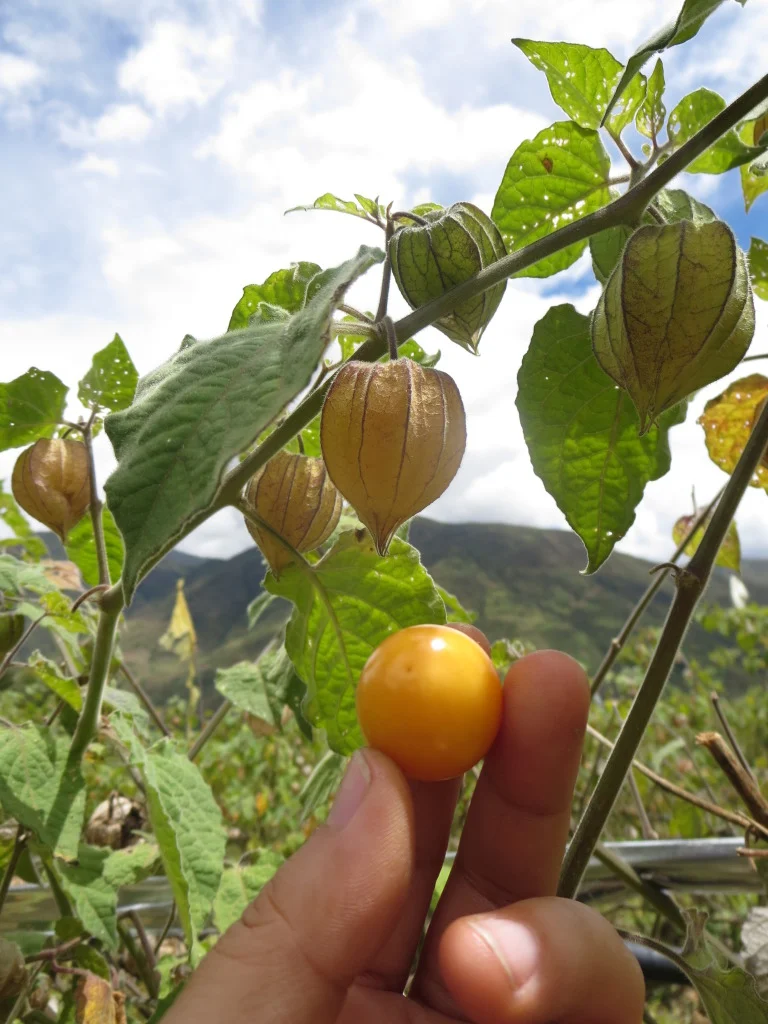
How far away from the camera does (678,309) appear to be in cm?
73

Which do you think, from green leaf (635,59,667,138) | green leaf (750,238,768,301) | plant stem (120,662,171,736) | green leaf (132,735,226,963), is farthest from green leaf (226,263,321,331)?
plant stem (120,662,171,736)

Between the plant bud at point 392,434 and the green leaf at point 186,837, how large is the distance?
0.59 metres

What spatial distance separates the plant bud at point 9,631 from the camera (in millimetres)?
1305

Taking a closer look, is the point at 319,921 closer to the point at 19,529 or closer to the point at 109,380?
the point at 109,380

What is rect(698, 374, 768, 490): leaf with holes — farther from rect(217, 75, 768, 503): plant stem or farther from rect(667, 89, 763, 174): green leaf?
rect(217, 75, 768, 503): plant stem

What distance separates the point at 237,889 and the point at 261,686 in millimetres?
402

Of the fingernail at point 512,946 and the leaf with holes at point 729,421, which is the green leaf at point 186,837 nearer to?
the fingernail at point 512,946

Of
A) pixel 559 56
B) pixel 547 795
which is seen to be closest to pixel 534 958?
pixel 547 795

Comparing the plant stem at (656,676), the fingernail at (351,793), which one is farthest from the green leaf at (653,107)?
the fingernail at (351,793)

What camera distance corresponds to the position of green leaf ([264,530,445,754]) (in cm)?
99

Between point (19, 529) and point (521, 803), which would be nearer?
point (521, 803)

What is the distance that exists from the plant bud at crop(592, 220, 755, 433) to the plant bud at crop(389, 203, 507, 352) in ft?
0.44

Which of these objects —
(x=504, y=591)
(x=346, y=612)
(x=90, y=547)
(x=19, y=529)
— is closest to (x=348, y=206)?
(x=346, y=612)

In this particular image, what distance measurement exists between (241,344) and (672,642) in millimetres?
639
